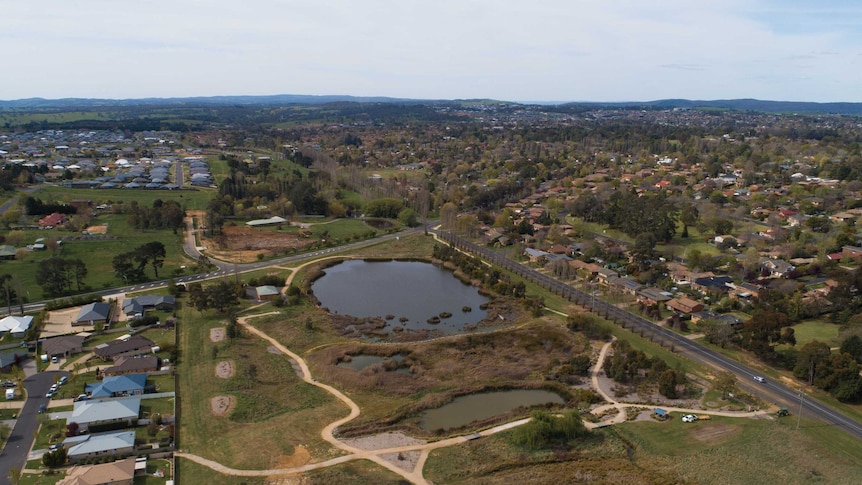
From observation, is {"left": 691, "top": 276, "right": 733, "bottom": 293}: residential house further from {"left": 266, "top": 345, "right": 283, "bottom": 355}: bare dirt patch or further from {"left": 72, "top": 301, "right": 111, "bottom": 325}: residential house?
{"left": 72, "top": 301, "right": 111, "bottom": 325}: residential house

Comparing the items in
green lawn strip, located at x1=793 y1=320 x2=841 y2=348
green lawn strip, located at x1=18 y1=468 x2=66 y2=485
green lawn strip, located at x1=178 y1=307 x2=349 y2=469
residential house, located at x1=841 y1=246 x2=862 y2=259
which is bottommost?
green lawn strip, located at x1=178 y1=307 x2=349 y2=469

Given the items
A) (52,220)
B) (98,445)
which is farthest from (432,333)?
(52,220)

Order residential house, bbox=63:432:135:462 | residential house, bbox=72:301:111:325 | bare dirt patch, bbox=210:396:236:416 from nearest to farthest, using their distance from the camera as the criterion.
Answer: residential house, bbox=63:432:135:462, bare dirt patch, bbox=210:396:236:416, residential house, bbox=72:301:111:325

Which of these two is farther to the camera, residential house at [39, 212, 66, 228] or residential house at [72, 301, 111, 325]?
residential house at [39, 212, 66, 228]

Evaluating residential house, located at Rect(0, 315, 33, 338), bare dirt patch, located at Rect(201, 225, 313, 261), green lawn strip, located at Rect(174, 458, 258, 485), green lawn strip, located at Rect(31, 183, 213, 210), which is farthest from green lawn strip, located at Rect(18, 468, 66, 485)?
green lawn strip, located at Rect(31, 183, 213, 210)

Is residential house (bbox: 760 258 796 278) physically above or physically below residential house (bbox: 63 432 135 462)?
above

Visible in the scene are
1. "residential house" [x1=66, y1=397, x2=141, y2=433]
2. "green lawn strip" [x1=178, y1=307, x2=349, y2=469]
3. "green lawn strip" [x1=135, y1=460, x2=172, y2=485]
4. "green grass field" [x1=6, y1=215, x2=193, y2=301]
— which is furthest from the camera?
"green grass field" [x1=6, y1=215, x2=193, y2=301]

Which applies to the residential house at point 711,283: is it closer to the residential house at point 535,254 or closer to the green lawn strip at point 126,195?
the residential house at point 535,254

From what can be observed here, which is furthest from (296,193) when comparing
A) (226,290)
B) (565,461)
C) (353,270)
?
(565,461)
